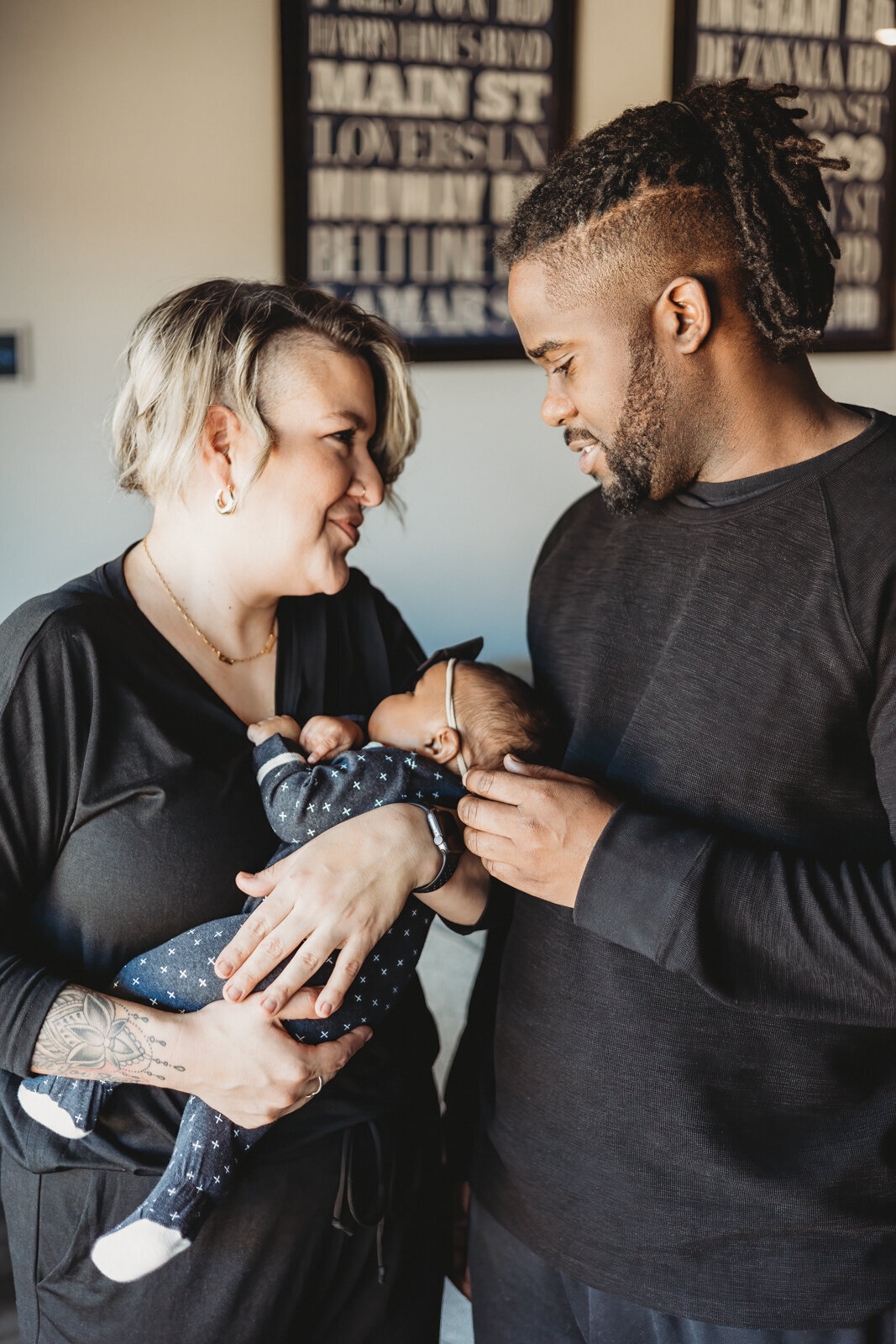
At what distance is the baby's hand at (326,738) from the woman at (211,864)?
0.24 ft

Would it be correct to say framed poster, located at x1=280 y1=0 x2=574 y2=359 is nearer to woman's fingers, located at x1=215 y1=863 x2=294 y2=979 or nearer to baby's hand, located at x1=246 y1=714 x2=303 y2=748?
baby's hand, located at x1=246 y1=714 x2=303 y2=748

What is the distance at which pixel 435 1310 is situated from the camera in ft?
5.45

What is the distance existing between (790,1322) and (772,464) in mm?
992

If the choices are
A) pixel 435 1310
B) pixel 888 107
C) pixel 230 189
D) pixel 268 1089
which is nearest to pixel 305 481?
pixel 268 1089

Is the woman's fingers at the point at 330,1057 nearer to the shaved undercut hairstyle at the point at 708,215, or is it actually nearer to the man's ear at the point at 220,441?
the man's ear at the point at 220,441

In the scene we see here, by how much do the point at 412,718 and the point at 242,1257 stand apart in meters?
0.74

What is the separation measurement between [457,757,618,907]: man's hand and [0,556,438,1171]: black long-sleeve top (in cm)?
32

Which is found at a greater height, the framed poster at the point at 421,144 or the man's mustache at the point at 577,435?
the framed poster at the point at 421,144

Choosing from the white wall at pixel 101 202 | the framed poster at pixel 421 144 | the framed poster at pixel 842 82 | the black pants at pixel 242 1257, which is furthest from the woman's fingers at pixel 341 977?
the framed poster at pixel 842 82

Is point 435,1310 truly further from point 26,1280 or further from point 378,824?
point 378,824

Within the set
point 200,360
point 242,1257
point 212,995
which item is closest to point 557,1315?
point 242,1257

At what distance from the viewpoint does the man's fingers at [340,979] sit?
136 cm

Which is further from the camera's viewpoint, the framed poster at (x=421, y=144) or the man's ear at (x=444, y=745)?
the framed poster at (x=421, y=144)

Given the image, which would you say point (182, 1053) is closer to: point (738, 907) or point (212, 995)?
point (212, 995)
